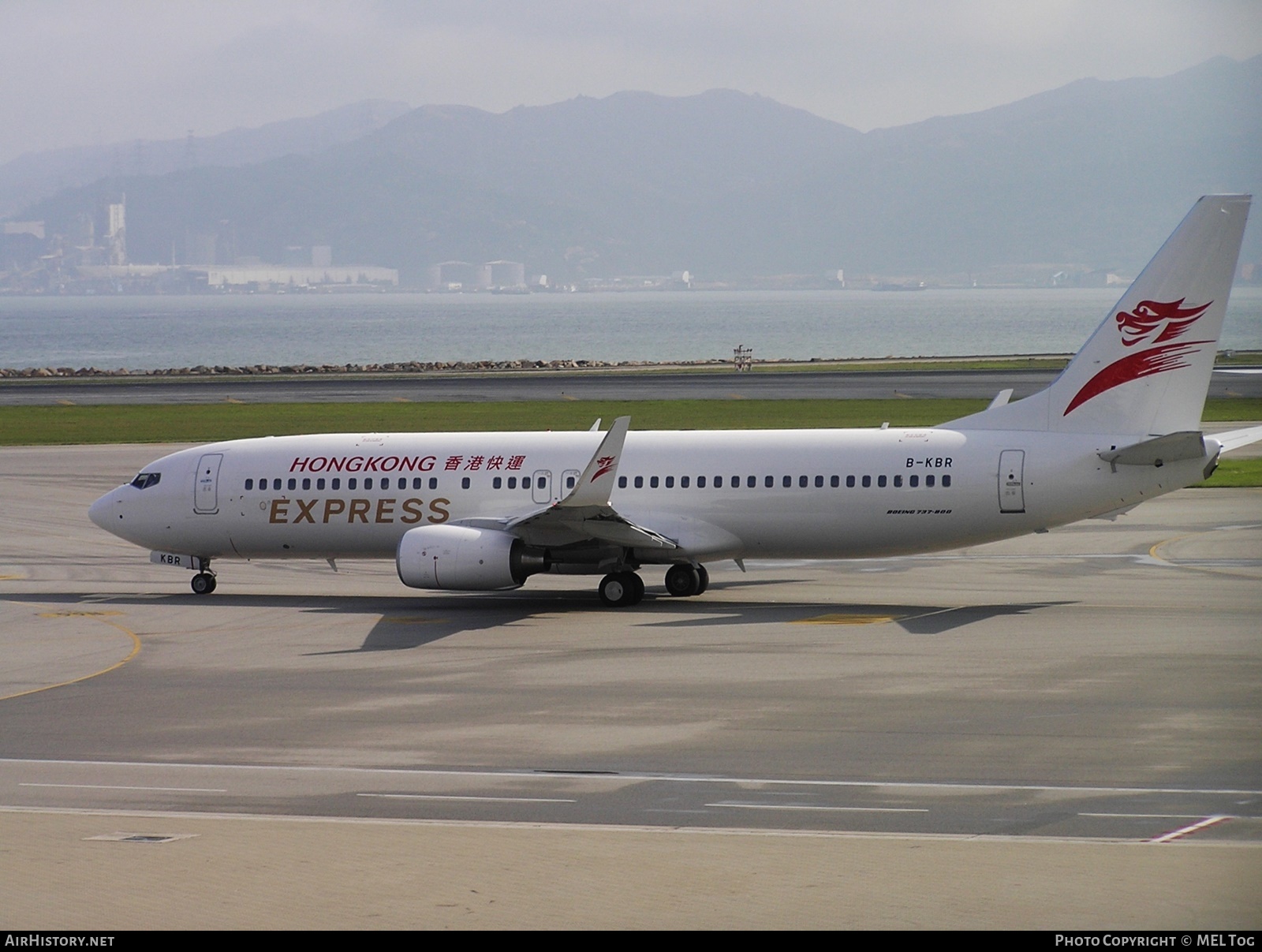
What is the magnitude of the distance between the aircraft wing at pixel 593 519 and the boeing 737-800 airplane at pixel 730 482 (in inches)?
2.0

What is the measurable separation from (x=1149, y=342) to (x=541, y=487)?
1450 cm

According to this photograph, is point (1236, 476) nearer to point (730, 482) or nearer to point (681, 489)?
point (730, 482)

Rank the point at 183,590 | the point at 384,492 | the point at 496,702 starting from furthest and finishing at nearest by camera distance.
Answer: the point at 183,590
the point at 384,492
the point at 496,702

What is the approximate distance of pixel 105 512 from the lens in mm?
41562

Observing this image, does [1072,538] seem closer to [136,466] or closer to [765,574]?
[765,574]

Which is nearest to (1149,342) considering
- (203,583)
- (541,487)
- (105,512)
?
(541,487)

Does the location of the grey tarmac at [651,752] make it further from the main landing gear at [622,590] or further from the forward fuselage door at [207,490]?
the forward fuselage door at [207,490]

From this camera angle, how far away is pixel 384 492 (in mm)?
38969

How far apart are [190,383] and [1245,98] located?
10647 cm

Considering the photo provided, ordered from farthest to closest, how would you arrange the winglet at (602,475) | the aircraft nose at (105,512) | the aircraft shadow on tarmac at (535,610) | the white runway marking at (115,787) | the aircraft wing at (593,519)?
the aircraft nose at (105,512) < the aircraft wing at (593,519) < the winglet at (602,475) < the aircraft shadow on tarmac at (535,610) < the white runway marking at (115,787)

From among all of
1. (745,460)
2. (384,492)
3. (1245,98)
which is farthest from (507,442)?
(1245,98)

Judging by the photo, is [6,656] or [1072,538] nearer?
[6,656]

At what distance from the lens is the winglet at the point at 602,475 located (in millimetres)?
33812

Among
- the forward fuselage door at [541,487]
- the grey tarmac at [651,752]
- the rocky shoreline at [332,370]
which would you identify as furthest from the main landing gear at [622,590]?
the rocky shoreline at [332,370]
